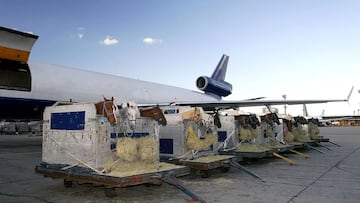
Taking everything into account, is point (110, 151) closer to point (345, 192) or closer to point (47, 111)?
point (47, 111)

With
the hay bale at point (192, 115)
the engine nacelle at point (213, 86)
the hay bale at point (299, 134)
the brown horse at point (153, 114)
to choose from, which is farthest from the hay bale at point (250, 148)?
the engine nacelle at point (213, 86)

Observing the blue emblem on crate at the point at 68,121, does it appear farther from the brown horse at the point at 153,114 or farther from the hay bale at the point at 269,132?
the hay bale at the point at 269,132

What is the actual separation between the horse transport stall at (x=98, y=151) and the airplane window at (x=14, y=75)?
2.61m

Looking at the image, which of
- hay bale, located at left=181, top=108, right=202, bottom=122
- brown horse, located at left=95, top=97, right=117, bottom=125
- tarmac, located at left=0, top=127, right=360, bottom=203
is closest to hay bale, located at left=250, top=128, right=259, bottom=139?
tarmac, located at left=0, top=127, right=360, bottom=203

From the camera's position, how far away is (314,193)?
5941 millimetres

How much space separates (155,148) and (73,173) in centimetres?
164

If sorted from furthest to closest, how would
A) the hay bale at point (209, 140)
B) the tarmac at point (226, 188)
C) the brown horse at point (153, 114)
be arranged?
the hay bale at point (209, 140)
the brown horse at point (153, 114)
the tarmac at point (226, 188)

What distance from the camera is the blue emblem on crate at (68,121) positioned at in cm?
589

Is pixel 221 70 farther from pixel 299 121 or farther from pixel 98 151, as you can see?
pixel 98 151

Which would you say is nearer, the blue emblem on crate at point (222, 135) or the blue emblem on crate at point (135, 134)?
the blue emblem on crate at point (135, 134)

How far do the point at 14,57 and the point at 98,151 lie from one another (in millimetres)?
3178

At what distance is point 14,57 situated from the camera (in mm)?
2814

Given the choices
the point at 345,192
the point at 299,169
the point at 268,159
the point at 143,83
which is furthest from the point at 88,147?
the point at 143,83

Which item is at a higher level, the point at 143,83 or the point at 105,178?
the point at 143,83
